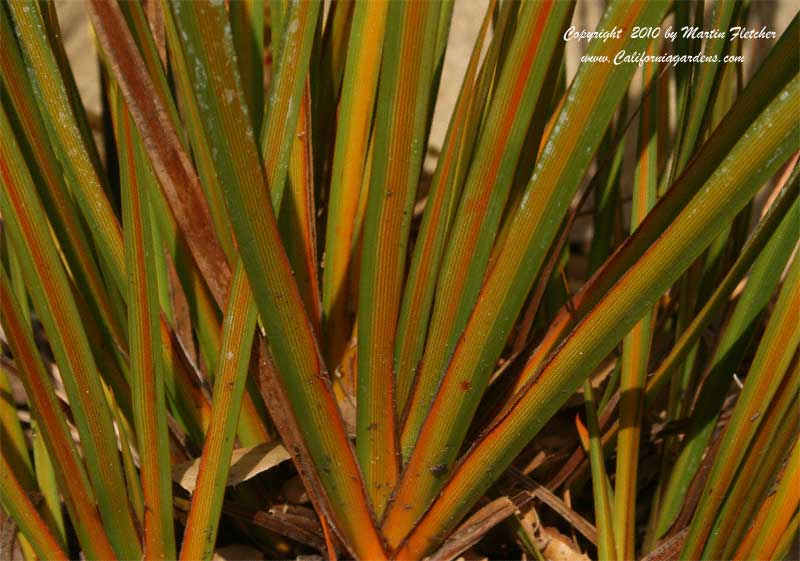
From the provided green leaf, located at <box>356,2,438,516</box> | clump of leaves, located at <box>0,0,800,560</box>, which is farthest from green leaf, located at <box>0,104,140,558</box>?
green leaf, located at <box>356,2,438,516</box>

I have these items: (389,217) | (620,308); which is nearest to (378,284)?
(389,217)

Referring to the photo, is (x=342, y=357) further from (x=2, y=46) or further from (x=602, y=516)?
(x=2, y=46)

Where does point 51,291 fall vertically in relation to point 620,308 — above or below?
above

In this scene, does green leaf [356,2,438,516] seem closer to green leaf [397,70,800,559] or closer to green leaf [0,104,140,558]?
green leaf [397,70,800,559]

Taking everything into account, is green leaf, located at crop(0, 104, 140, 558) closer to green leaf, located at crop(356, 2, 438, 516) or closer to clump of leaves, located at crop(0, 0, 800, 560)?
clump of leaves, located at crop(0, 0, 800, 560)

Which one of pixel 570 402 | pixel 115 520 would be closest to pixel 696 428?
pixel 570 402

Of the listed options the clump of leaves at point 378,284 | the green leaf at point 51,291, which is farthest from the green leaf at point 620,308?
the green leaf at point 51,291

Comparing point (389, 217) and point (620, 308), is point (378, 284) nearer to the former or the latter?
point (389, 217)

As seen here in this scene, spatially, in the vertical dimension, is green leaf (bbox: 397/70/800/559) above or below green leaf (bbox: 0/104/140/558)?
below

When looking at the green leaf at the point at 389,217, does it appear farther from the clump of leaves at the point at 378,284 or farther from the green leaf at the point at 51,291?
the green leaf at the point at 51,291
